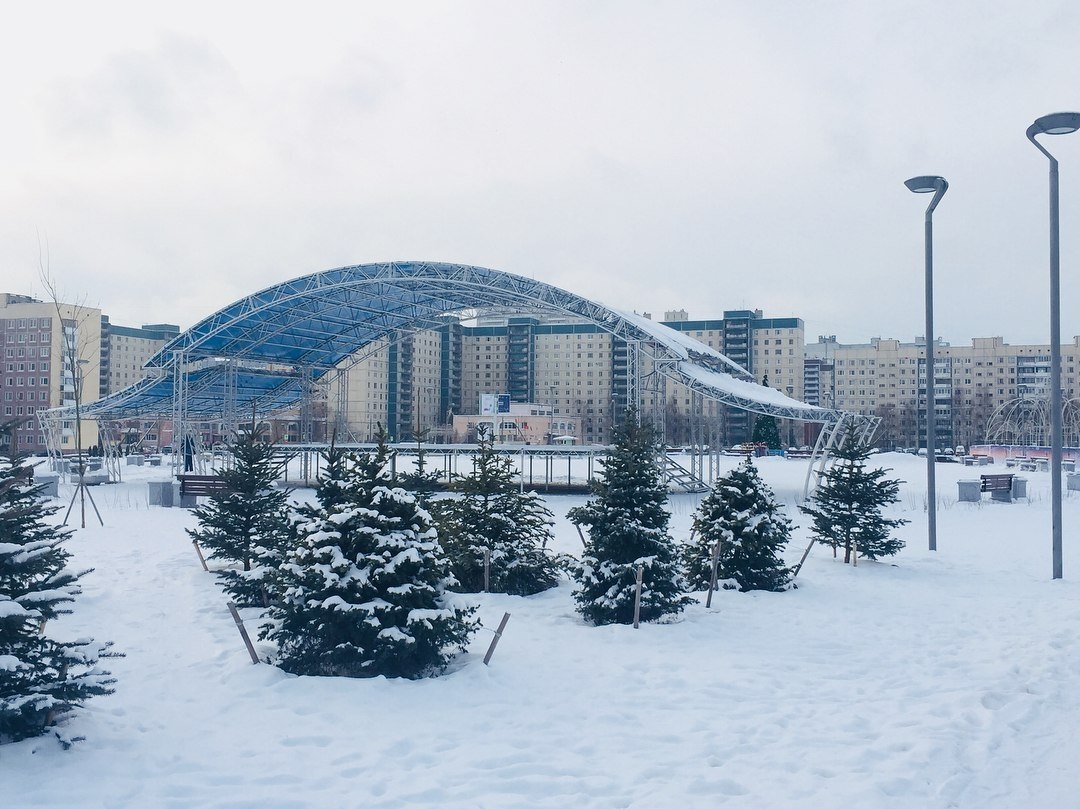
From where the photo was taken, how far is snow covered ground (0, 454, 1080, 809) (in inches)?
245

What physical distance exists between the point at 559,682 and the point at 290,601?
2902 millimetres

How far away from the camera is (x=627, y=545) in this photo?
12133 mm

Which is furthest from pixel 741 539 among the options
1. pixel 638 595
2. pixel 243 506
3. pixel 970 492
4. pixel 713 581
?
pixel 970 492

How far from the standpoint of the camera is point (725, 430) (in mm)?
113562

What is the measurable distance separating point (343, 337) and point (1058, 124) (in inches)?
1506

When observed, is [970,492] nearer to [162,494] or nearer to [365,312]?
[162,494]

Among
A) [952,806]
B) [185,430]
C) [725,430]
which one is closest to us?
[952,806]

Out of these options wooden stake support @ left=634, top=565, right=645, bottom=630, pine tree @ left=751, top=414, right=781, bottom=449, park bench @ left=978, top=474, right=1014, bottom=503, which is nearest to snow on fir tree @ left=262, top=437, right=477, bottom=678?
wooden stake support @ left=634, top=565, right=645, bottom=630

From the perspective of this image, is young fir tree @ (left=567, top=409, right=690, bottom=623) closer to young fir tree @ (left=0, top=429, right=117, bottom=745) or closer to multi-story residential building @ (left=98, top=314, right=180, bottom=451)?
young fir tree @ (left=0, top=429, right=117, bottom=745)

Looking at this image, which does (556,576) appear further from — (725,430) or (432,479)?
(725,430)

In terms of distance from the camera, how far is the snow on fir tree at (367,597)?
866 centimetres

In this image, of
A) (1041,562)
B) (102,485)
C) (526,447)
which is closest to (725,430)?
(526,447)

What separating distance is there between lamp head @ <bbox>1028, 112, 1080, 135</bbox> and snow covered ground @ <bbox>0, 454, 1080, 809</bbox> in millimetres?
7790

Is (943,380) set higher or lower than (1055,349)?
higher
